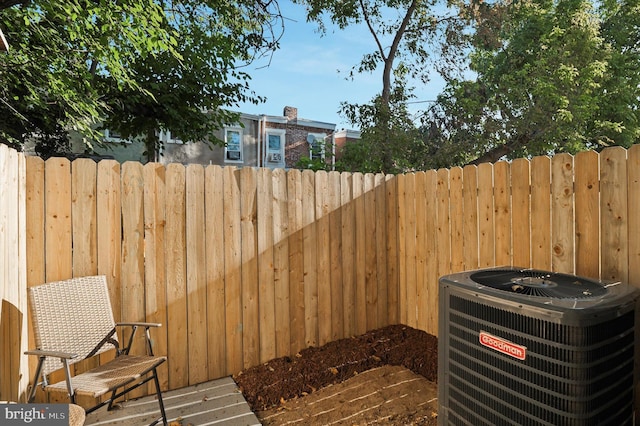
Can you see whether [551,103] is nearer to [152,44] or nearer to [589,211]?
[589,211]

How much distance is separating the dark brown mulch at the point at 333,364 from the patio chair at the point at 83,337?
0.84 meters

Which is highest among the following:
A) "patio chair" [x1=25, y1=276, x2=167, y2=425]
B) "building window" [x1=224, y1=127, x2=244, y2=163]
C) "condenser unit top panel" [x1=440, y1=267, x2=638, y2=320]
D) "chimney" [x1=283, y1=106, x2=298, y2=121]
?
"chimney" [x1=283, y1=106, x2=298, y2=121]

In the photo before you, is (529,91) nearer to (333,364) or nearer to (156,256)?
(333,364)

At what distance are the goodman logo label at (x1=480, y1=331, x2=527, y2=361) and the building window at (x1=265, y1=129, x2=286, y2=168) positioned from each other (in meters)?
14.9

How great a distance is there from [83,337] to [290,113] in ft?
50.5

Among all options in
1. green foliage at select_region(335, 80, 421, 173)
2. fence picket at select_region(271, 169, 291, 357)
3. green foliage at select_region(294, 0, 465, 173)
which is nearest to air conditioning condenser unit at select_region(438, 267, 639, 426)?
fence picket at select_region(271, 169, 291, 357)

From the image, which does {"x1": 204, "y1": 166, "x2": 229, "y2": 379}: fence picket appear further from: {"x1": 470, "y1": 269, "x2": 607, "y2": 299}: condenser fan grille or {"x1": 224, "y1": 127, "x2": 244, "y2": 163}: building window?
{"x1": 224, "y1": 127, "x2": 244, "y2": 163}: building window

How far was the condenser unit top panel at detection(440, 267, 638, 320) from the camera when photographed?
1521 millimetres

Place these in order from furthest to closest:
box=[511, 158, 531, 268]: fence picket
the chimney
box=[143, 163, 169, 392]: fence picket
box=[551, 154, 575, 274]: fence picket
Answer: the chimney < box=[143, 163, 169, 392]: fence picket < box=[511, 158, 531, 268]: fence picket < box=[551, 154, 575, 274]: fence picket

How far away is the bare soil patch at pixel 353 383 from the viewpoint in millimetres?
2668

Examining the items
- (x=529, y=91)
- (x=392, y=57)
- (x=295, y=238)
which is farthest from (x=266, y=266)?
(x=529, y=91)

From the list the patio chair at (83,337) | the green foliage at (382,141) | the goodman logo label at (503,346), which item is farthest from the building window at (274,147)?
the goodman logo label at (503,346)

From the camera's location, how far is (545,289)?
5.66ft

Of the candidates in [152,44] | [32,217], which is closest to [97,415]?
[32,217]
